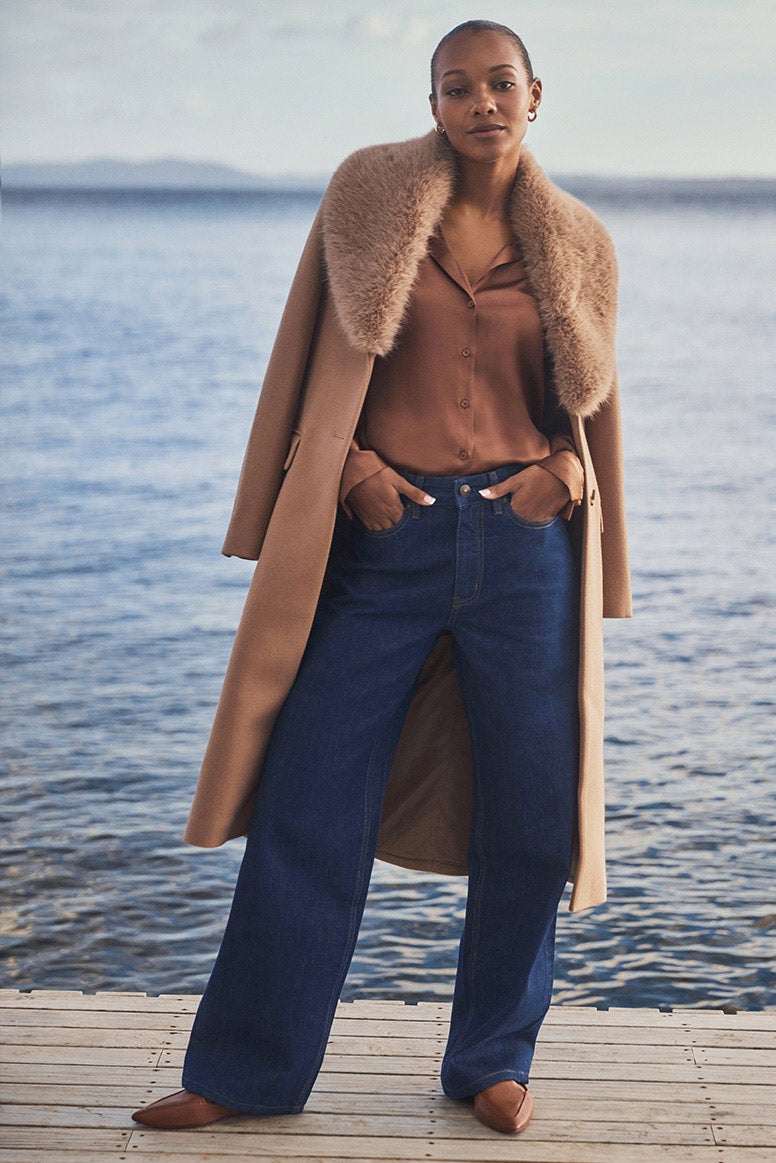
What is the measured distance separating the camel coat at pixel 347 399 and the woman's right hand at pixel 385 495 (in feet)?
0.15

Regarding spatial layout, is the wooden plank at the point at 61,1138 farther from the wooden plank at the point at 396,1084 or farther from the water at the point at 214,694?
the water at the point at 214,694

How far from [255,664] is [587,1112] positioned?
2.90 ft

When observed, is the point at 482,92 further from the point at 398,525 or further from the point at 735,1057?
the point at 735,1057

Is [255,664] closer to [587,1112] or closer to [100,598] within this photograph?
[587,1112]

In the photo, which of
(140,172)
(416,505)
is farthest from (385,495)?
(140,172)

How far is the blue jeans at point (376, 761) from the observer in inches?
94.6

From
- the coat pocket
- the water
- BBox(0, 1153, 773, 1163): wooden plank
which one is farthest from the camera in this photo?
the water

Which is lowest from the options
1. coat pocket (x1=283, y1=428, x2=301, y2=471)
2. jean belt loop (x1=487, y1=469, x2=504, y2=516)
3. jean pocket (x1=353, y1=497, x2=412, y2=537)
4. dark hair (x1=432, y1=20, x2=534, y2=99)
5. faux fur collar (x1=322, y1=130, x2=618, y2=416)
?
jean pocket (x1=353, y1=497, x2=412, y2=537)

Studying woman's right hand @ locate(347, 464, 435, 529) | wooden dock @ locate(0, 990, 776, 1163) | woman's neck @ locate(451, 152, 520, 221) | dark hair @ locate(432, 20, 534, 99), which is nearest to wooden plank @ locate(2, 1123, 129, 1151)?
wooden dock @ locate(0, 990, 776, 1163)

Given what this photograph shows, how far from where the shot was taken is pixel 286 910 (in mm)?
2404

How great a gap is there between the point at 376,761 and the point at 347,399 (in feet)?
1.84

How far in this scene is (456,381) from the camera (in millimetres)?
2385

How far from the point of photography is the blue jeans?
7.88 ft

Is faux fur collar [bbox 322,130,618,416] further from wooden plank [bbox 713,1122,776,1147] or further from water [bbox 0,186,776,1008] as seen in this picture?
water [bbox 0,186,776,1008]
